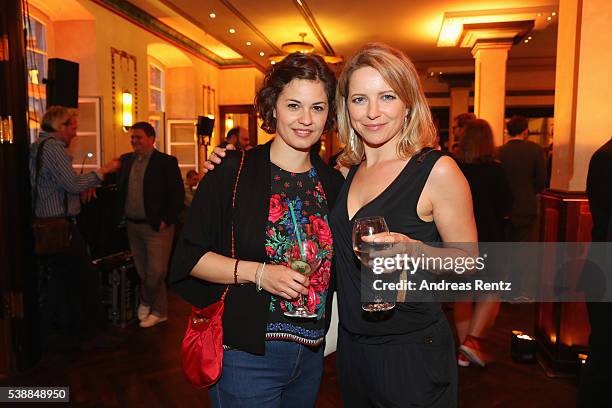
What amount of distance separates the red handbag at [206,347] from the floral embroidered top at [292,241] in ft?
0.44

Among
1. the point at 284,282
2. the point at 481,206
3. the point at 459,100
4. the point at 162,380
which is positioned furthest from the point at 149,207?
the point at 459,100

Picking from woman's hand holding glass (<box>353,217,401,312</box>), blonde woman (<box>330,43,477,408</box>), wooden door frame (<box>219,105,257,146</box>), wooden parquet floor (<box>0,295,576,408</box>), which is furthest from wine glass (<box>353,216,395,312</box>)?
wooden door frame (<box>219,105,257,146</box>)

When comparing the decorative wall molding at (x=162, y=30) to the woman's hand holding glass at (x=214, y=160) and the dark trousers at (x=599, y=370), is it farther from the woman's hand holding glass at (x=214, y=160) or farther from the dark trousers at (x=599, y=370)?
the dark trousers at (x=599, y=370)

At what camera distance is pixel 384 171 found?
1.51m

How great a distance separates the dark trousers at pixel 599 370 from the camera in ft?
5.80

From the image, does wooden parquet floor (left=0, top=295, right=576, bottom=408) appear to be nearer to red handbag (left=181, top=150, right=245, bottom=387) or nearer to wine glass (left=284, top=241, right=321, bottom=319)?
red handbag (left=181, top=150, right=245, bottom=387)

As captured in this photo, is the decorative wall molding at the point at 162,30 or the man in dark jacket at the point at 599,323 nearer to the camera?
the man in dark jacket at the point at 599,323

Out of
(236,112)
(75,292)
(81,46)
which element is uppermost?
(81,46)

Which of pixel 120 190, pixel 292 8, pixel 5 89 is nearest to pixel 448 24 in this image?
pixel 292 8

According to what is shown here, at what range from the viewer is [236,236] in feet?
4.82

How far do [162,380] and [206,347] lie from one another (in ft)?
6.61

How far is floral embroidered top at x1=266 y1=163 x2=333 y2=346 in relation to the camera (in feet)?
4.78

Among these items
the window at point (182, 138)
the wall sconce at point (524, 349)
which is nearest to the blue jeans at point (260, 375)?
the wall sconce at point (524, 349)

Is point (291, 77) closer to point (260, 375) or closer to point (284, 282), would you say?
point (284, 282)
